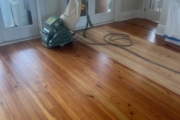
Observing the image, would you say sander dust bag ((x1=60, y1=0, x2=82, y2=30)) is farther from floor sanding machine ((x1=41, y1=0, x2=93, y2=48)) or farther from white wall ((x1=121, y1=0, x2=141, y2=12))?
white wall ((x1=121, y1=0, x2=141, y2=12))

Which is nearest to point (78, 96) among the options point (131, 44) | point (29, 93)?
point (29, 93)

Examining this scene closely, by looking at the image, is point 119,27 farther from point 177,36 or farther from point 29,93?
point 29,93

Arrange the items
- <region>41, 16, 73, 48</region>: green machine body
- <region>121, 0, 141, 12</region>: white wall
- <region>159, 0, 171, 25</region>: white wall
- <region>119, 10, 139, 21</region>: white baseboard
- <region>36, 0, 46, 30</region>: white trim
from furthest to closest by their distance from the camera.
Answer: <region>119, 10, 139, 21</region>: white baseboard < <region>121, 0, 141, 12</region>: white wall < <region>159, 0, 171, 25</region>: white wall < <region>36, 0, 46, 30</region>: white trim < <region>41, 16, 73, 48</region>: green machine body

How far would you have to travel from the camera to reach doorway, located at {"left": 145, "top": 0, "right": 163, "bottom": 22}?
4223 millimetres

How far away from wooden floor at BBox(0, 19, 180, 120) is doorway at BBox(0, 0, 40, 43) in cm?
38

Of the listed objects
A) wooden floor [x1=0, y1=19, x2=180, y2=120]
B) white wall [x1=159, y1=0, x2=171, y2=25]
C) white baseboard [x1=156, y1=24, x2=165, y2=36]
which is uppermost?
white wall [x1=159, y1=0, x2=171, y2=25]

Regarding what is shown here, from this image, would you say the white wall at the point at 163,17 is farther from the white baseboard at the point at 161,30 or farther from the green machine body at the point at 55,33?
the green machine body at the point at 55,33

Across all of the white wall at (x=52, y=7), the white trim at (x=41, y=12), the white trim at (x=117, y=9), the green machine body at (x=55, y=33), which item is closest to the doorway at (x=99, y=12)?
the white trim at (x=117, y=9)

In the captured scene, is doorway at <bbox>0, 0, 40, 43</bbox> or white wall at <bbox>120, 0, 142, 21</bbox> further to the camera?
Result: white wall at <bbox>120, 0, 142, 21</bbox>

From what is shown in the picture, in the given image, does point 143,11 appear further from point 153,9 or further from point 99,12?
point 99,12

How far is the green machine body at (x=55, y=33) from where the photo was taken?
2869mm

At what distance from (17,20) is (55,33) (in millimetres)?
762

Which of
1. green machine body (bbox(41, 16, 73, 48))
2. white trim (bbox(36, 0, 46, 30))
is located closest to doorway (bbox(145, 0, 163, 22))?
green machine body (bbox(41, 16, 73, 48))

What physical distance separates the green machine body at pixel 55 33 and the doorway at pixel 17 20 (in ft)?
1.55
